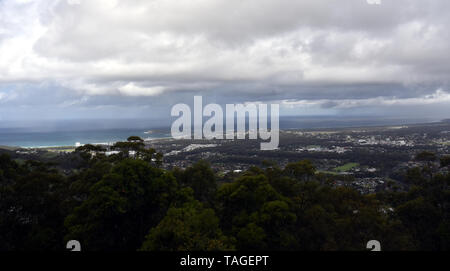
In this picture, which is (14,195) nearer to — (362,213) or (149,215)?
(149,215)
